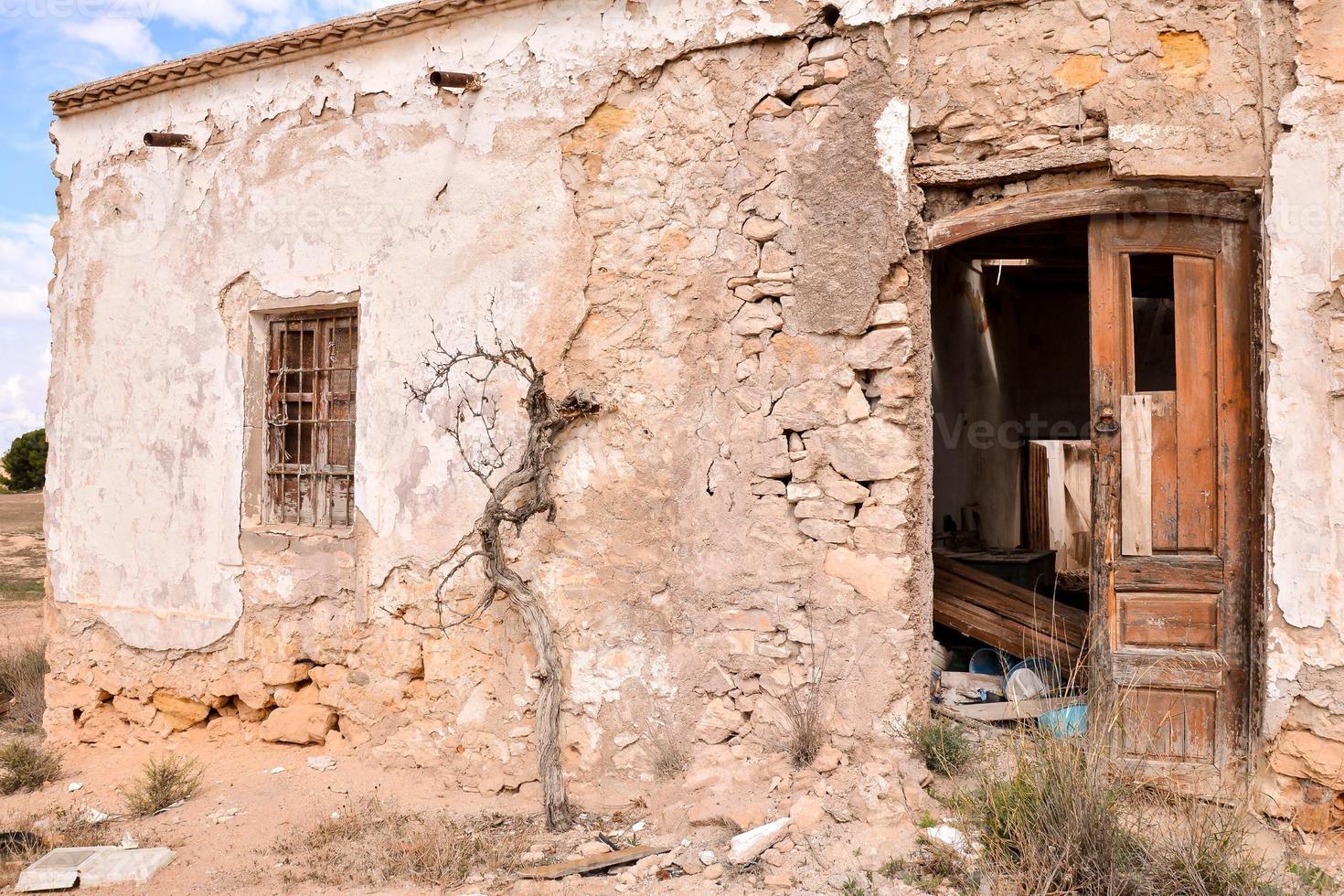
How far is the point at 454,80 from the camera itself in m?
5.26

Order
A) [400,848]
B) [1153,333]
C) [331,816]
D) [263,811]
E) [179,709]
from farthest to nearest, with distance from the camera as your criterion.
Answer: [1153,333], [179,709], [263,811], [331,816], [400,848]

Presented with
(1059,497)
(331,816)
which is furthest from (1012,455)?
(331,816)

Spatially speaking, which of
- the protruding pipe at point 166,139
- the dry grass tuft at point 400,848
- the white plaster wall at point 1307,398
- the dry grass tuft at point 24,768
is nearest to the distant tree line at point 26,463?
the dry grass tuft at point 24,768

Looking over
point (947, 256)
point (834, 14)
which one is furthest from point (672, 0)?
point (947, 256)

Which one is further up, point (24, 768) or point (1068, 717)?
point (1068, 717)

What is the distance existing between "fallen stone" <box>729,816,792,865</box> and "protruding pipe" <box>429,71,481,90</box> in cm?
397

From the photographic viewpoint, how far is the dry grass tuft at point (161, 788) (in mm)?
5152

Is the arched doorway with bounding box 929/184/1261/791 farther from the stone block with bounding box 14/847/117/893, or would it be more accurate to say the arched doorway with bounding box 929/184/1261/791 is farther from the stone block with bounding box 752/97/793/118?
the stone block with bounding box 14/847/117/893

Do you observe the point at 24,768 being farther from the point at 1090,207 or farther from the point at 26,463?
the point at 26,463

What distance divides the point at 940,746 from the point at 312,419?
4.06m

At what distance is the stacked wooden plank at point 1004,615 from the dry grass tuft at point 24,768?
17.1ft

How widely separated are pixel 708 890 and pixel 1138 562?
7.36 feet

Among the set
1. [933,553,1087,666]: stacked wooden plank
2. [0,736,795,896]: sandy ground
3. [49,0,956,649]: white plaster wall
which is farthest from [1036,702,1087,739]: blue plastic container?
[49,0,956,649]: white plaster wall

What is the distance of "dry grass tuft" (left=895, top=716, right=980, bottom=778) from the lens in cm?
415
